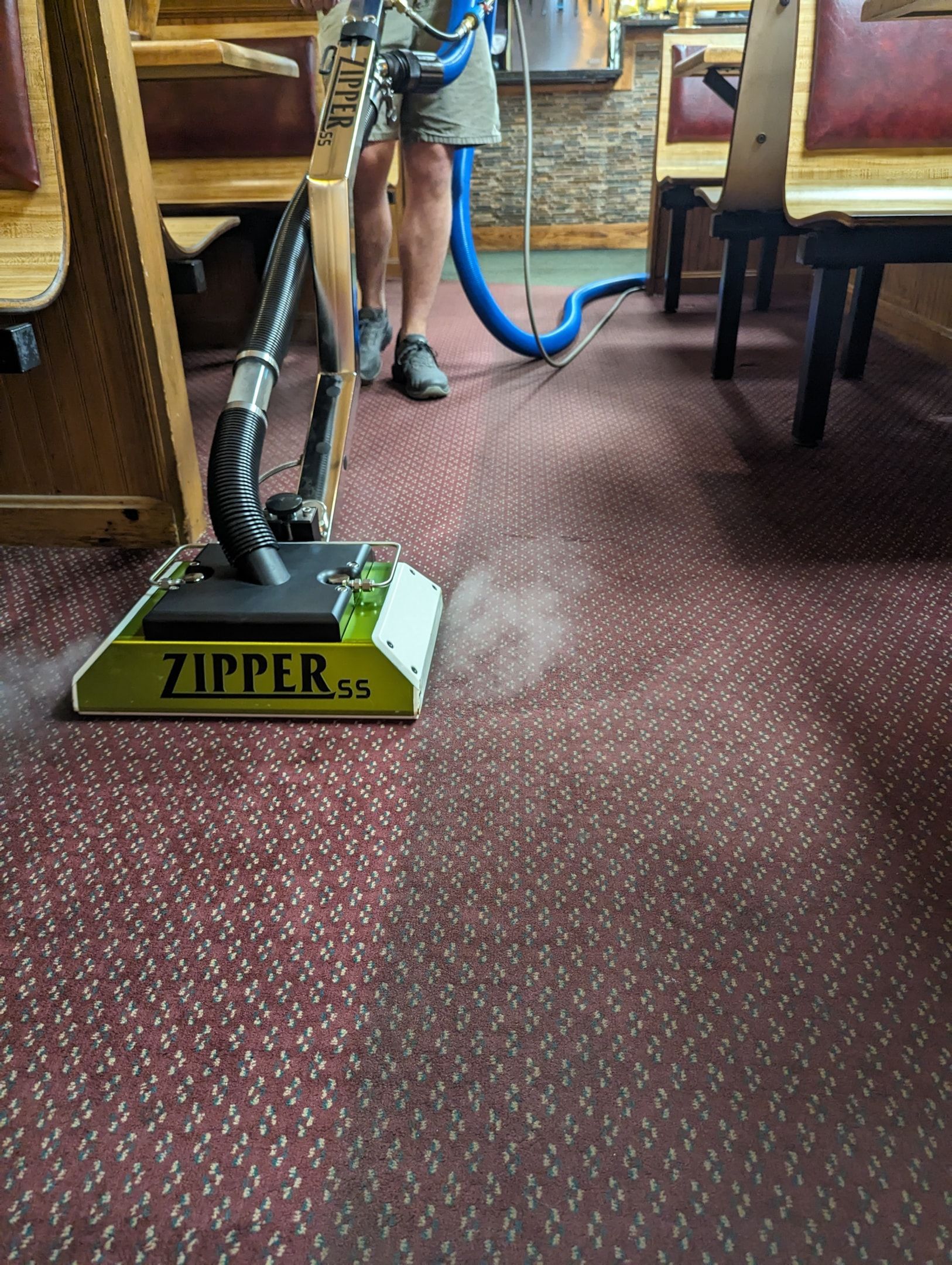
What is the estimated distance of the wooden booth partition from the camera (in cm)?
122

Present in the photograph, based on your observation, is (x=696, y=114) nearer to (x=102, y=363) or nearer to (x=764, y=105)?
(x=764, y=105)

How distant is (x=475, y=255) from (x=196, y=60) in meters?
0.91

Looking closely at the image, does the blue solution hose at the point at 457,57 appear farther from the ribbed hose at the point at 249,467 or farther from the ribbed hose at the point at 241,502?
the ribbed hose at the point at 241,502

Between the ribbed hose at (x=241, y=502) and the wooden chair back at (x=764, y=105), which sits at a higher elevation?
the wooden chair back at (x=764, y=105)

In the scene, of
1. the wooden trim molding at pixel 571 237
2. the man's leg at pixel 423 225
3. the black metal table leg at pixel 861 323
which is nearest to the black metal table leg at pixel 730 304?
the black metal table leg at pixel 861 323

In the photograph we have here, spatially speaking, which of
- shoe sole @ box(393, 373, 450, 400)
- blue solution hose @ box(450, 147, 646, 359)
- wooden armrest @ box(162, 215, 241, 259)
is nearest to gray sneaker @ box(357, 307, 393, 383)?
shoe sole @ box(393, 373, 450, 400)

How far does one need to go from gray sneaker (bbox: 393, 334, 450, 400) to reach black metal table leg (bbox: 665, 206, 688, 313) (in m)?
1.26

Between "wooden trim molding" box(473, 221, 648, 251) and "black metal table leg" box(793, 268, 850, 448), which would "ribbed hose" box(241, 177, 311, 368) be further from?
"wooden trim molding" box(473, 221, 648, 251)

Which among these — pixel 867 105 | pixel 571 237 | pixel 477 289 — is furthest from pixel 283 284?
pixel 571 237

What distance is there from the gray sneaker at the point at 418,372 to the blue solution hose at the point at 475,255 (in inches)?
6.7

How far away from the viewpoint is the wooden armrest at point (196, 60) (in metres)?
1.69

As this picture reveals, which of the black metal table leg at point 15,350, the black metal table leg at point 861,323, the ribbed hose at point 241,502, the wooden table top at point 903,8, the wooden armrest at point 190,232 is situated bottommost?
the black metal table leg at point 861,323

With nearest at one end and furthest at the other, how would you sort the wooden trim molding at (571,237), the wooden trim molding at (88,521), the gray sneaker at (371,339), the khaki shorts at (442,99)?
the wooden trim molding at (88,521), the khaki shorts at (442,99), the gray sneaker at (371,339), the wooden trim molding at (571,237)

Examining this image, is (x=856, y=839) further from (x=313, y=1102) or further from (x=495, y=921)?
(x=313, y=1102)
